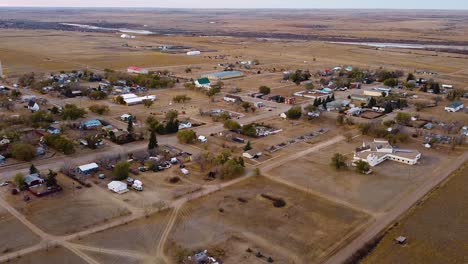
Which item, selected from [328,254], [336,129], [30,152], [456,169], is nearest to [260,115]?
[336,129]

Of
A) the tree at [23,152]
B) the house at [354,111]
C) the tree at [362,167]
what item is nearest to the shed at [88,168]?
the tree at [23,152]

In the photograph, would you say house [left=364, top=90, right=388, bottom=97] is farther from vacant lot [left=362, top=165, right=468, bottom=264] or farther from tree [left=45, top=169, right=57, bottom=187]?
tree [left=45, top=169, right=57, bottom=187]

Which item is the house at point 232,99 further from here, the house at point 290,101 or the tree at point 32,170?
the tree at point 32,170

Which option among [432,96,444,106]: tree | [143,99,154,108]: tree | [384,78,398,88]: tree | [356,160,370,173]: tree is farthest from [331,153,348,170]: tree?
[384,78,398,88]: tree

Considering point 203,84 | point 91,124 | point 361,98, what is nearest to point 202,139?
point 91,124

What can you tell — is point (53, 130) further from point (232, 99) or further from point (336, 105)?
point (336, 105)

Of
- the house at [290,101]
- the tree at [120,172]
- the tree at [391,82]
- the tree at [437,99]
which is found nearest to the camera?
the tree at [120,172]

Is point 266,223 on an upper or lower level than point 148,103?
lower
